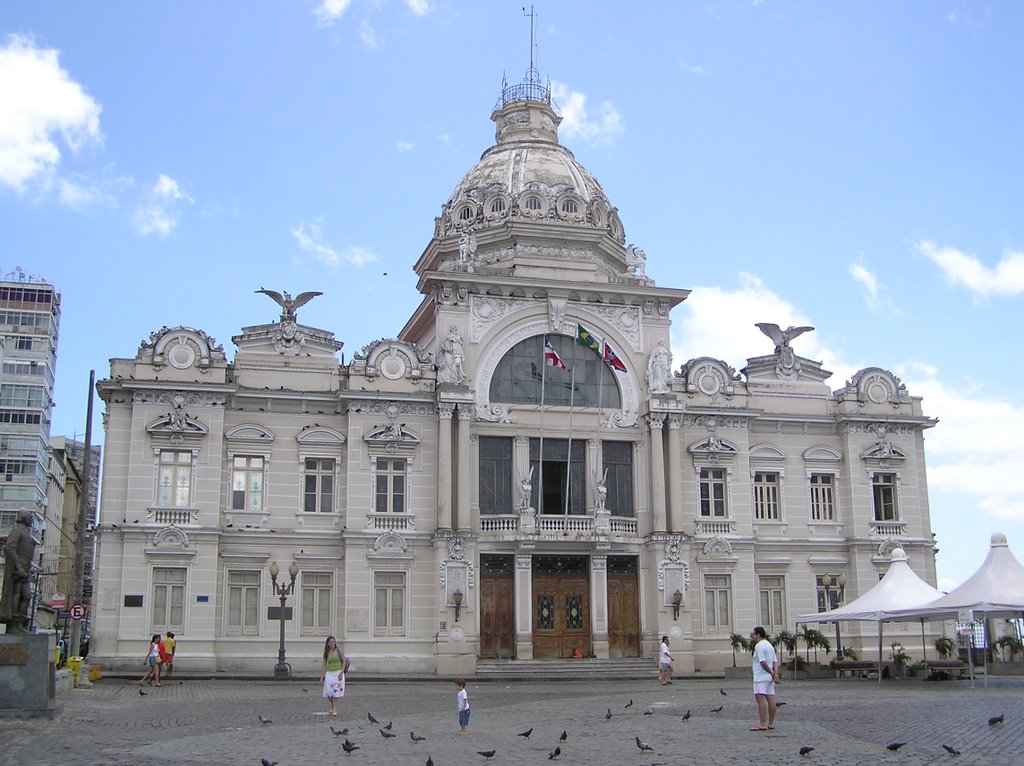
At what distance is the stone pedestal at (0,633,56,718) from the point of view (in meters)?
22.1

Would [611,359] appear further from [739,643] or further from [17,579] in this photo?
[17,579]

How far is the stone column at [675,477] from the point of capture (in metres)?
43.6

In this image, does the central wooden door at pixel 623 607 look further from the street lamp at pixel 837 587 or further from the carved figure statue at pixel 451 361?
the carved figure statue at pixel 451 361

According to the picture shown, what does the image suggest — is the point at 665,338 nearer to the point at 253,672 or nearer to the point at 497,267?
the point at 497,267

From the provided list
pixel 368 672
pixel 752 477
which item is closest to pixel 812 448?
pixel 752 477

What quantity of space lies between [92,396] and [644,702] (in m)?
21.3

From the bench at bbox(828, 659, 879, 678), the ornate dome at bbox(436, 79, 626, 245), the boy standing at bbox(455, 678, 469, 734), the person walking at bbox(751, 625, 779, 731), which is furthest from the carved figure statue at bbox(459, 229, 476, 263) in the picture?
the person walking at bbox(751, 625, 779, 731)

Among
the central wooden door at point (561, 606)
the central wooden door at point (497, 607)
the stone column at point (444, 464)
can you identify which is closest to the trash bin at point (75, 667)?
the stone column at point (444, 464)

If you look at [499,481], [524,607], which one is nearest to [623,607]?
[524,607]

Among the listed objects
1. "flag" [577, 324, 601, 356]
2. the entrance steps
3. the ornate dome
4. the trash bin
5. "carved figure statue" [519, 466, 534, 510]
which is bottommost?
the entrance steps

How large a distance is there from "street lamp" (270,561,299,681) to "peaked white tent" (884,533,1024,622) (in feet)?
60.3

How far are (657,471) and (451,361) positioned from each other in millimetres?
8568

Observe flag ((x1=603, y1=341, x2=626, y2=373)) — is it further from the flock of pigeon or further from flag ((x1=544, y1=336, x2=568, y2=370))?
the flock of pigeon

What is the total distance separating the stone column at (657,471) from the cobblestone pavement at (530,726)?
1093 centimetres
